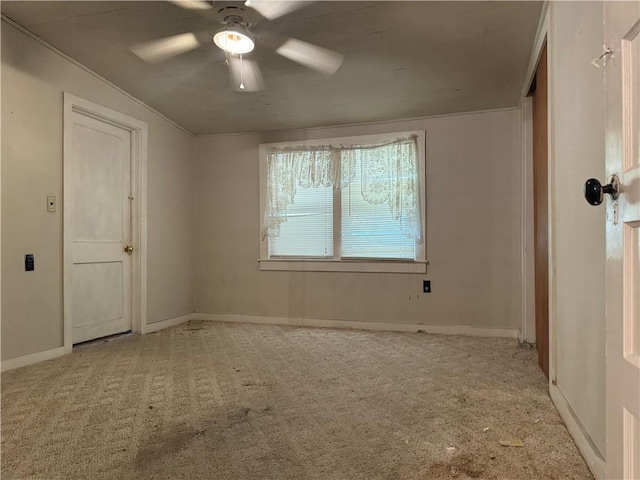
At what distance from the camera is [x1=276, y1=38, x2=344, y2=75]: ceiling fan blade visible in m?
2.86

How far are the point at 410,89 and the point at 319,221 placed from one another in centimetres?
157

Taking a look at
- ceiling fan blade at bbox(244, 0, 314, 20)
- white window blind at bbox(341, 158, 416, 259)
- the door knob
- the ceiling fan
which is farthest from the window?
the door knob

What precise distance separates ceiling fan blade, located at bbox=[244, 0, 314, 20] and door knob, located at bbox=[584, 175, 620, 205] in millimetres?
2045

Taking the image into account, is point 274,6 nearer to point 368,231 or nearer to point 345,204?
point 345,204

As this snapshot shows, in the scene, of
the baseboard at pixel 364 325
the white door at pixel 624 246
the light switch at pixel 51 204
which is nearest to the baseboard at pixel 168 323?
the baseboard at pixel 364 325

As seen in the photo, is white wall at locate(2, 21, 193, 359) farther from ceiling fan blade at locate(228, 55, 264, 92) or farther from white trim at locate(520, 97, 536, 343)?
white trim at locate(520, 97, 536, 343)

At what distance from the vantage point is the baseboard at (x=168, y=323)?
4.02m

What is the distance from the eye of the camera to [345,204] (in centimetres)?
418

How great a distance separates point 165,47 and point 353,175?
6.63ft

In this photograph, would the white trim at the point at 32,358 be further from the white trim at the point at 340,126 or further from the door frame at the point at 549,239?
the door frame at the point at 549,239

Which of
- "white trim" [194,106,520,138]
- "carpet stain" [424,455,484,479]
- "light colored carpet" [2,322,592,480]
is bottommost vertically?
"light colored carpet" [2,322,592,480]

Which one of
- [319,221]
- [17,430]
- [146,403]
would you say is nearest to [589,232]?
[146,403]

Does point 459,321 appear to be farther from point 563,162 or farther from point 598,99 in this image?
point 598,99

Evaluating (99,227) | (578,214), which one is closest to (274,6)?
(578,214)
